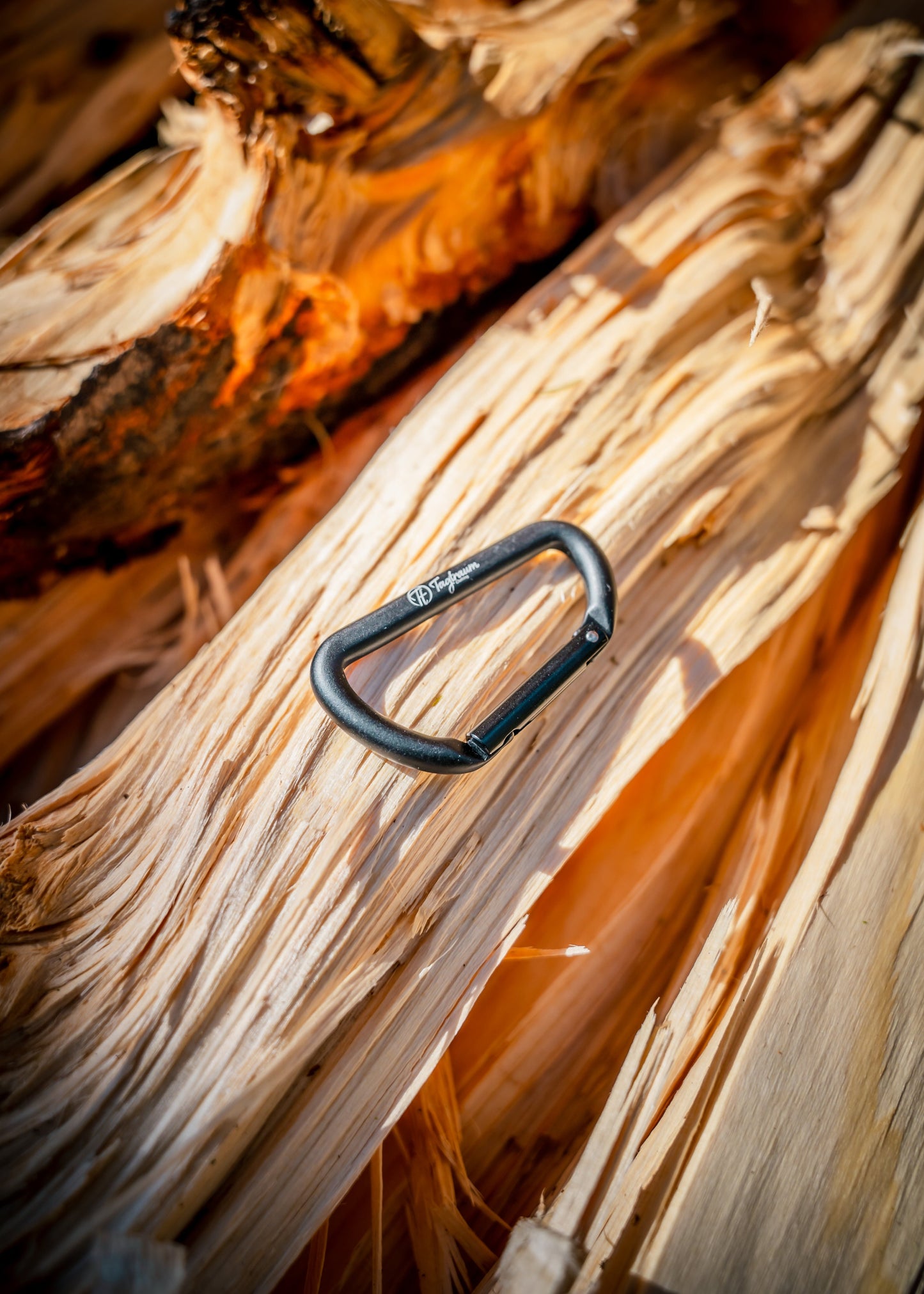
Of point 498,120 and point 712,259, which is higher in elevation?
point 498,120

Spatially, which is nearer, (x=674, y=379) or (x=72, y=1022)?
(x=72, y=1022)

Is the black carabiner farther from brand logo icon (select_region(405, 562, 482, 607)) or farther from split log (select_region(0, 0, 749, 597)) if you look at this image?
split log (select_region(0, 0, 749, 597))

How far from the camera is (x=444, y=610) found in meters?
1.08

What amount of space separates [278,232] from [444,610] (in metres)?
0.74

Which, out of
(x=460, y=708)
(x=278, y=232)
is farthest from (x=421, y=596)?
(x=278, y=232)

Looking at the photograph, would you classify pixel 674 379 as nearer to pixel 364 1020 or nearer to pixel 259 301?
pixel 259 301

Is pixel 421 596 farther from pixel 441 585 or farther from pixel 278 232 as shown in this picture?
pixel 278 232

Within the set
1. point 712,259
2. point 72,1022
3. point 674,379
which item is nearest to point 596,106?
point 712,259

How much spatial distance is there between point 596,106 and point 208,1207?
2.13m

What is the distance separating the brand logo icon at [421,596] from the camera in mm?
1046

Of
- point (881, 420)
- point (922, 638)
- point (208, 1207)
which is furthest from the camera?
point (881, 420)

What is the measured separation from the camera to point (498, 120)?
1360 millimetres

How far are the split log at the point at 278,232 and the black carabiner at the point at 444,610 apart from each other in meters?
0.62

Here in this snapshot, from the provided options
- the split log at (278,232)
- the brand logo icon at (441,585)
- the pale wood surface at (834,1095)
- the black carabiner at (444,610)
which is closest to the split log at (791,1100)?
the pale wood surface at (834,1095)
